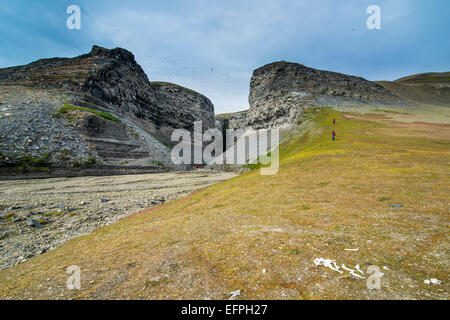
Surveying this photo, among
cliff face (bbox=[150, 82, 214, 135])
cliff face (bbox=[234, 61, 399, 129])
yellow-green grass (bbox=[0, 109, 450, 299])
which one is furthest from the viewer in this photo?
cliff face (bbox=[150, 82, 214, 135])

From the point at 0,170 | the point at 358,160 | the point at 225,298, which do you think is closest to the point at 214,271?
the point at 225,298

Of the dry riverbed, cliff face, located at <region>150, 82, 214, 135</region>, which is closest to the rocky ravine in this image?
cliff face, located at <region>150, 82, 214, 135</region>

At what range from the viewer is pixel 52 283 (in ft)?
20.5

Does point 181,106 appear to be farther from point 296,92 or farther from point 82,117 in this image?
point 82,117

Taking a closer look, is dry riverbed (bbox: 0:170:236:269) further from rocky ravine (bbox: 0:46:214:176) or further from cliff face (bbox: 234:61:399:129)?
cliff face (bbox: 234:61:399:129)

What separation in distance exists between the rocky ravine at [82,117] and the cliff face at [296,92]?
48.0m

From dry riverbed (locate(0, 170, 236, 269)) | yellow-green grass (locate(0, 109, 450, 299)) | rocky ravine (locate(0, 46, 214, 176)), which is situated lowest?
dry riverbed (locate(0, 170, 236, 269))

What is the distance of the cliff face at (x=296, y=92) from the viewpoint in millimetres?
80500

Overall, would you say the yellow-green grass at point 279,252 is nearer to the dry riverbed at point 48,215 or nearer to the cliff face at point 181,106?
the dry riverbed at point 48,215

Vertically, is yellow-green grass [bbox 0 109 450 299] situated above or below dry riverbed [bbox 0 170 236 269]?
above

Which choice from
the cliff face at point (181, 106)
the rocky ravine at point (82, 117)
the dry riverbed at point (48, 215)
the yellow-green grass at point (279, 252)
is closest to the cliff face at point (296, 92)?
the cliff face at point (181, 106)

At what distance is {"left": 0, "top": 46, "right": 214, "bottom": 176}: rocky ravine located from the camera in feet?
131

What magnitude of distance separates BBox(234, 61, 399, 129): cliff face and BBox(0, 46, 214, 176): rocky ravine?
48.0 m

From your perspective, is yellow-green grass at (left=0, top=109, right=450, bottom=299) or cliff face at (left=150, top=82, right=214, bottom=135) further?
cliff face at (left=150, top=82, right=214, bottom=135)
